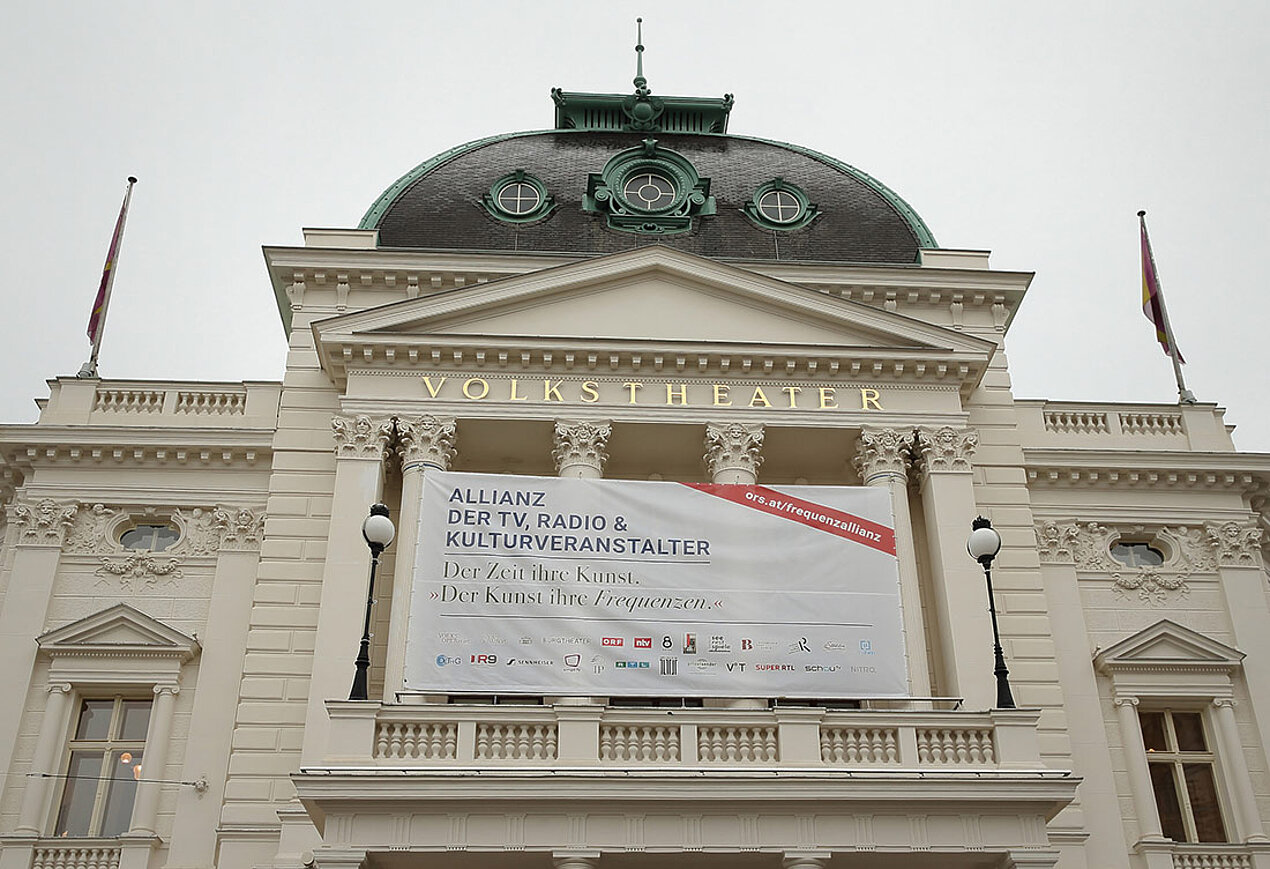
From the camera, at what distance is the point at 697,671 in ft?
70.0

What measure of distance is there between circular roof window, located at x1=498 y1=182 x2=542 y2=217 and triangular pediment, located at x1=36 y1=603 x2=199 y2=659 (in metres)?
11.7

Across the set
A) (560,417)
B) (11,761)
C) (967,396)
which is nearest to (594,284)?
(560,417)

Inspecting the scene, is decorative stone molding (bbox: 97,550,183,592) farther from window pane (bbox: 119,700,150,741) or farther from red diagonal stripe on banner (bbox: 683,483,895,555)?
red diagonal stripe on banner (bbox: 683,483,895,555)

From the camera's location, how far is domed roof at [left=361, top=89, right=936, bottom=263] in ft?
94.0

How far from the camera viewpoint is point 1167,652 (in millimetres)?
24531

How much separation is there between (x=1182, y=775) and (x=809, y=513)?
857cm

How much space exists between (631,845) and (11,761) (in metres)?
11.7

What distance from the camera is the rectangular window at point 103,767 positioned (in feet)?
73.7

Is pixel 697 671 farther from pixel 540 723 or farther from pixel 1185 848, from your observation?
pixel 1185 848

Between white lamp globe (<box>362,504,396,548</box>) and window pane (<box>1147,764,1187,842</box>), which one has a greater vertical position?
white lamp globe (<box>362,504,396,548</box>)

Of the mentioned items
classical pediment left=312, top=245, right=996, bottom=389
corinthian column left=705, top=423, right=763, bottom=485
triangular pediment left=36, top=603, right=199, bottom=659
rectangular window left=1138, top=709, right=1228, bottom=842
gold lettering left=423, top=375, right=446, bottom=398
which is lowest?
rectangular window left=1138, top=709, right=1228, bottom=842

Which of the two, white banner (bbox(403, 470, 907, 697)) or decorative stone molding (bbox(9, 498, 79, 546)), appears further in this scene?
decorative stone molding (bbox(9, 498, 79, 546))

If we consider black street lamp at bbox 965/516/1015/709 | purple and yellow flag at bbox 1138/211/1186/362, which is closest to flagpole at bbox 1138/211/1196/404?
purple and yellow flag at bbox 1138/211/1186/362

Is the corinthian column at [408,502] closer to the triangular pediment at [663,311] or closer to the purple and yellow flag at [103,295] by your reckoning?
the triangular pediment at [663,311]
